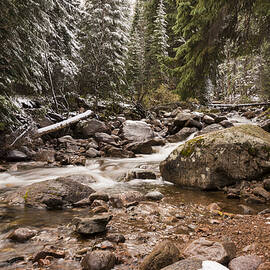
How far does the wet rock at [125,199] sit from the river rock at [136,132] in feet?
25.4

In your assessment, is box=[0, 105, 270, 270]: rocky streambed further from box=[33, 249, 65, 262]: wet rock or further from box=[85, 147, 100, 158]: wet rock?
box=[85, 147, 100, 158]: wet rock

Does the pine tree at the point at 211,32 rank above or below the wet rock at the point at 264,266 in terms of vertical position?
above

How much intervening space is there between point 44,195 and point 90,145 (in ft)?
21.8

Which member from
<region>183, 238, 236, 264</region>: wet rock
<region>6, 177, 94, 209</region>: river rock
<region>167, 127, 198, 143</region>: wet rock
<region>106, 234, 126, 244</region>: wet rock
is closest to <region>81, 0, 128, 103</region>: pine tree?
<region>167, 127, 198, 143</region>: wet rock

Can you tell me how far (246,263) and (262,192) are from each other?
298cm

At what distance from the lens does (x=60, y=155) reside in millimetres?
9172

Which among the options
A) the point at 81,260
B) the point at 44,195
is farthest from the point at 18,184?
the point at 81,260

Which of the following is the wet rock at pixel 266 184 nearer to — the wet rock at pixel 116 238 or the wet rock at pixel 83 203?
the wet rock at pixel 116 238

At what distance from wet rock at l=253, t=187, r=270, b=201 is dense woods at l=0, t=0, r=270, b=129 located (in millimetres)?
3553

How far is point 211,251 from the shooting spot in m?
2.08

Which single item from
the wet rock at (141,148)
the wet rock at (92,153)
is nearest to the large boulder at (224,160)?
the wet rock at (141,148)

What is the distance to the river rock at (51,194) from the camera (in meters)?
4.18

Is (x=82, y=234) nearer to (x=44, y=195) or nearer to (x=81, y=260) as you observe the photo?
(x=81, y=260)

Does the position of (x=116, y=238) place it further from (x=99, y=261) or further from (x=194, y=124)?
(x=194, y=124)
